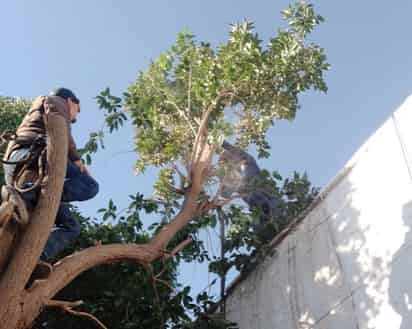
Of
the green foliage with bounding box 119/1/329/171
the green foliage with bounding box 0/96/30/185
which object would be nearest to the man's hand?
the green foliage with bounding box 119/1/329/171

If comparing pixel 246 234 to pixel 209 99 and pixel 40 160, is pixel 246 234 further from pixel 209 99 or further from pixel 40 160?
pixel 40 160

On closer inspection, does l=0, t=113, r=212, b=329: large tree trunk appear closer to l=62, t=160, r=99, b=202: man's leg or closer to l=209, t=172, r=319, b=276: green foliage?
l=62, t=160, r=99, b=202: man's leg

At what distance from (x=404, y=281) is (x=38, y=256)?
2831 mm

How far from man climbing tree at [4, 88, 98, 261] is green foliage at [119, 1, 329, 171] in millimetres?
2371

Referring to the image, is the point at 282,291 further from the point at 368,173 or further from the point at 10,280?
the point at 10,280

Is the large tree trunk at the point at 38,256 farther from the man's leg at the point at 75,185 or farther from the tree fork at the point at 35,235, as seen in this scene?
the man's leg at the point at 75,185

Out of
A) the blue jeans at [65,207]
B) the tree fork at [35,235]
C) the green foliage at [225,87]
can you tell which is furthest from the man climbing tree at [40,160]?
the green foliage at [225,87]

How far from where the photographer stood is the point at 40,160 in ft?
11.0

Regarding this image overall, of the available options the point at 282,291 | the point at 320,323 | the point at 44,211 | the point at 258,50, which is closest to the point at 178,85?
the point at 258,50

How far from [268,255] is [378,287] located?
196 centimetres

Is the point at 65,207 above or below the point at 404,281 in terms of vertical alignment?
above

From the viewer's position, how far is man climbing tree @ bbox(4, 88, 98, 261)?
3.50 m

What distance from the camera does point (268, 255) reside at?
612cm

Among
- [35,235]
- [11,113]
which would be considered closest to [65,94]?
[35,235]
